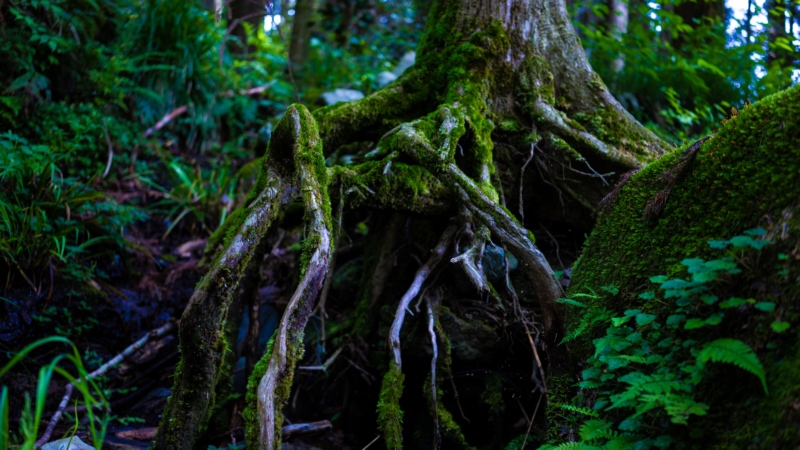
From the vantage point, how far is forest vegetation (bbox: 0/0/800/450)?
75.9 inches

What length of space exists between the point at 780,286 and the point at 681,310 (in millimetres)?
340

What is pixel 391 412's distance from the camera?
9.43 ft


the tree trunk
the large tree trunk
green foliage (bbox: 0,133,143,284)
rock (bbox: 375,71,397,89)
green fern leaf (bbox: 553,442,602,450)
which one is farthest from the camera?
the tree trunk

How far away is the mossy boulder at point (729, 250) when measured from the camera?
1642 millimetres

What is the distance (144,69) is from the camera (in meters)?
6.01

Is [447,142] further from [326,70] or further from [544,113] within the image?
[326,70]

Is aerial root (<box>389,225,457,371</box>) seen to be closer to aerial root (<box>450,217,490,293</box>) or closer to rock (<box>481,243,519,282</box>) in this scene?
aerial root (<box>450,217,490,293</box>)

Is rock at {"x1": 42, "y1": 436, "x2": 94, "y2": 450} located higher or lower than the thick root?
lower

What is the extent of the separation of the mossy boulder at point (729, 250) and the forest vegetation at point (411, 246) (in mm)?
10

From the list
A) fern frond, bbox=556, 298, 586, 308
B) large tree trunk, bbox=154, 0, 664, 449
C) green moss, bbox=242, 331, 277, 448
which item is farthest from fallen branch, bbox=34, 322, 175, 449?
fern frond, bbox=556, 298, 586, 308

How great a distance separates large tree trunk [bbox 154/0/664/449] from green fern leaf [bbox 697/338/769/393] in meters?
1.14

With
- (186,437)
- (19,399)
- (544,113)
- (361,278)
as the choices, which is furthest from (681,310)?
(19,399)

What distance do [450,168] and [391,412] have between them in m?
1.47

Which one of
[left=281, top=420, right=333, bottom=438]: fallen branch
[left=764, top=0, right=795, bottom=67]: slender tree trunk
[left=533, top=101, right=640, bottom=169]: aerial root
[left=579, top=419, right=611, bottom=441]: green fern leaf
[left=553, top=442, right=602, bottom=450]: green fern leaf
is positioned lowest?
[left=281, top=420, right=333, bottom=438]: fallen branch
